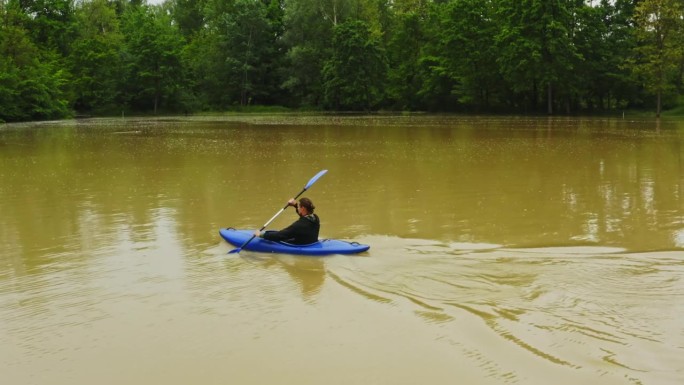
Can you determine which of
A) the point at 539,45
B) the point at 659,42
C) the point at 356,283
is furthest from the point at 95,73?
the point at 356,283

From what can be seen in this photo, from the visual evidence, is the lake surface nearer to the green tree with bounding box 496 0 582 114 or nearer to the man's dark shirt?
the man's dark shirt

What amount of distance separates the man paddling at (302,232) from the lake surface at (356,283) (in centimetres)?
27

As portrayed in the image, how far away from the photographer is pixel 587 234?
29.5ft

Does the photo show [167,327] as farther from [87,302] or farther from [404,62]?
[404,62]

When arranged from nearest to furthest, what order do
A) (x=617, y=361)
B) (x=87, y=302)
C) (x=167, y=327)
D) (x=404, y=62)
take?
(x=617, y=361)
(x=167, y=327)
(x=87, y=302)
(x=404, y=62)

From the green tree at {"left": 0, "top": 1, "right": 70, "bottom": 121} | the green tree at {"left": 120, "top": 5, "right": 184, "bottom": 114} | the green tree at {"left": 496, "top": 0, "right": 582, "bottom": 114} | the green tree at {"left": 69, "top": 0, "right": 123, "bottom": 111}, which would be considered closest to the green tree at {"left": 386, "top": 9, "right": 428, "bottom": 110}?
the green tree at {"left": 496, "top": 0, "right": 582, "bottom": 114}

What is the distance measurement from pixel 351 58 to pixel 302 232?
54362 millimetres

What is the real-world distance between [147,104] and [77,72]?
738 centimetres

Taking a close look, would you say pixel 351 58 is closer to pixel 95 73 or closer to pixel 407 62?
pixel 407 62

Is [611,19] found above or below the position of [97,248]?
above

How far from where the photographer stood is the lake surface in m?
4.99

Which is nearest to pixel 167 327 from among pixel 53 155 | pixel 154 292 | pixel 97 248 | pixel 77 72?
pixel 154 292

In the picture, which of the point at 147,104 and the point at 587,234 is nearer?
the point at 587,234

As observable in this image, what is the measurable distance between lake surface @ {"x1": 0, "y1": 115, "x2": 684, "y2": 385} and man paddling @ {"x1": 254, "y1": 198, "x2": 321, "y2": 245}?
0.27 m
